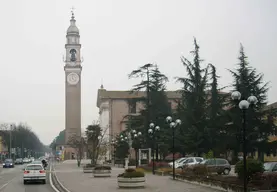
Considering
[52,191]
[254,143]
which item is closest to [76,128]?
[254,143]

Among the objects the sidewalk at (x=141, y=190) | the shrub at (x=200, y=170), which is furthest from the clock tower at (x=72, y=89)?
the shrub at (x=200, y=170)

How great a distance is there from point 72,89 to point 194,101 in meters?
67.7

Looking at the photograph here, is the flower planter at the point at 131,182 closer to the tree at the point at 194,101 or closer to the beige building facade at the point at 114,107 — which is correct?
the tree at the point at 194,101

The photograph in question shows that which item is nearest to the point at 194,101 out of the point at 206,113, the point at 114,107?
the point at 206,113

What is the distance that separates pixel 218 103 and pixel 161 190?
113 ft

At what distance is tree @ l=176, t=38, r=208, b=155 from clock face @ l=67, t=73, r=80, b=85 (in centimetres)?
6694

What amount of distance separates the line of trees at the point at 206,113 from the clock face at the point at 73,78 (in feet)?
206

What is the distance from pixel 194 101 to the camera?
55719 mm

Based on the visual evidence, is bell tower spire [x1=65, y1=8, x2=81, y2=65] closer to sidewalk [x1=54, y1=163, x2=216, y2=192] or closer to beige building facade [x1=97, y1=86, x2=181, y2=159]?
beige building facade [x1=97, y1=86, x2=181, y2=159]

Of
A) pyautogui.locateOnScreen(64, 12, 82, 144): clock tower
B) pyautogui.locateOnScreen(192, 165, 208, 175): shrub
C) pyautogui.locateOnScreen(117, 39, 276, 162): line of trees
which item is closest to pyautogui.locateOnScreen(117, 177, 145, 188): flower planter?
pyautogui.locateOnScreen(192, 165, 208, 175): shrub

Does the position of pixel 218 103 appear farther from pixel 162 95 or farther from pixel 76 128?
pixel 76 128

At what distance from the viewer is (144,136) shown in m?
58.8

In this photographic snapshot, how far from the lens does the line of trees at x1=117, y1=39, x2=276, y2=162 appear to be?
176 ft

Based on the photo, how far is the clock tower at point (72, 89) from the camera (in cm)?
11781
